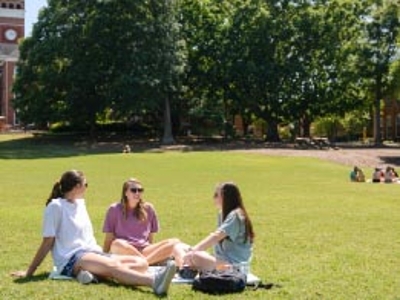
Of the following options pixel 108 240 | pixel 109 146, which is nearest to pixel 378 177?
pixel 108 240

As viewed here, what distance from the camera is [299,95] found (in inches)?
2404

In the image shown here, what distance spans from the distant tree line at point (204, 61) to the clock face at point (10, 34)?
126ft

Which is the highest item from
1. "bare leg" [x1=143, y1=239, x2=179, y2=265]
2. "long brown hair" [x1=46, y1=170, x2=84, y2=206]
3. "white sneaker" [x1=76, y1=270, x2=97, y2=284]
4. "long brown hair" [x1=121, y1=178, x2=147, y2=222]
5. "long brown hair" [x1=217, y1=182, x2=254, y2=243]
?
"long brown hair" [x1=46, y1=170, x2=84, y2=206]

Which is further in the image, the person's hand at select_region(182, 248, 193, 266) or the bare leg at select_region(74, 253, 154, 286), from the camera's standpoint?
the person's hand at select_region(182, 248, 193, 266)

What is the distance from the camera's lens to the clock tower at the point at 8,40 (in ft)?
309

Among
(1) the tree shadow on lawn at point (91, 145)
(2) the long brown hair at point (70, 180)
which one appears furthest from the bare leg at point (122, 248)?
(1) the tree shadow on lawn at point (91, 145)

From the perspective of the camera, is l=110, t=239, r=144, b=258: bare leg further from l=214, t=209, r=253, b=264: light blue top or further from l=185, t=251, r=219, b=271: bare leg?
l=214, t=209, r=253, b=264: light blue top

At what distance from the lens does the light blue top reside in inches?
334

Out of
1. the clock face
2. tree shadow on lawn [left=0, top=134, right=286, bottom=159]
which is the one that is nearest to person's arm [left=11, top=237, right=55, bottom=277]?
tree shadow on lawn [left=0, top=134, right=286, bottom=159]

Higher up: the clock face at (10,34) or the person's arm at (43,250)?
the clock face at (10,34)

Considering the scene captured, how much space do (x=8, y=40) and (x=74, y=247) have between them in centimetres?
9521

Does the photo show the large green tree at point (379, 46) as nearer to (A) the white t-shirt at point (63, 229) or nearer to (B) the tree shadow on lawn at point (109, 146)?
(B) the tree shadow on lawn at point (109, 146)

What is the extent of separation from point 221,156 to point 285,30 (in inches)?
818

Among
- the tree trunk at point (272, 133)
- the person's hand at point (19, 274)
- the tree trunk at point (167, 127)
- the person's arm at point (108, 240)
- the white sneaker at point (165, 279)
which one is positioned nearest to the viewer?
the white sneaker at point (165, 279)
